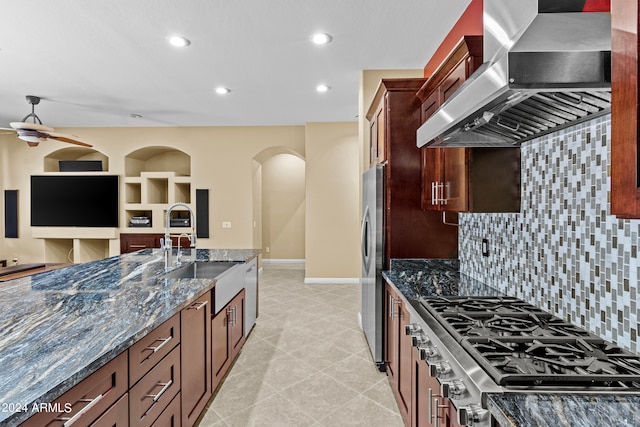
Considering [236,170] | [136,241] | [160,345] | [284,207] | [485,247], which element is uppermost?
[236,170]

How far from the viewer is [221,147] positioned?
657 centimetres

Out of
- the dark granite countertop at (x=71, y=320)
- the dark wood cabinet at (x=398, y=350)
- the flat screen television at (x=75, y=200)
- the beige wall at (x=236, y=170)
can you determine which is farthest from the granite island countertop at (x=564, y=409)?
the flat screen television at (x=75, y=200)

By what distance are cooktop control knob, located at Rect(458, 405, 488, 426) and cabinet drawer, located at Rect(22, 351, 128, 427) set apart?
113 cm

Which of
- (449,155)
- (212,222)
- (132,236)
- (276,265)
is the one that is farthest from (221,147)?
(449,155)

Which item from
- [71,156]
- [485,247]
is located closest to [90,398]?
[485,247]

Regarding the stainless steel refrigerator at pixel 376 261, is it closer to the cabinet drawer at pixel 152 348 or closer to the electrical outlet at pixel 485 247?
the electrical outlet at pixel 485 247

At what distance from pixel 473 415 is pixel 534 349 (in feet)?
1.36

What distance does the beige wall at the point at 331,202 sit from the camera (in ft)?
20.0

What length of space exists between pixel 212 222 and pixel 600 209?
606 cm

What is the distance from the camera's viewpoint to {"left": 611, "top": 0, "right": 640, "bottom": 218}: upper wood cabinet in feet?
2.36

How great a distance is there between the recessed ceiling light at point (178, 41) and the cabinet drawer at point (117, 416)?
2.95 meters

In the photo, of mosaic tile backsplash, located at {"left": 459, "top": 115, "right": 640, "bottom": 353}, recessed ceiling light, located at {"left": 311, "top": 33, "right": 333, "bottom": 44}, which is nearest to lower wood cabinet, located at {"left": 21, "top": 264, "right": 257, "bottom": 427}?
mosaic tile backsplash, located at {"left": 459, "top": 115, "right": 640, "bottom": 353}

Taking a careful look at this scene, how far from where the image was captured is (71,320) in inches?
58.2

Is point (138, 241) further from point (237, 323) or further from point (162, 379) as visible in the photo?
point (162, 379)
